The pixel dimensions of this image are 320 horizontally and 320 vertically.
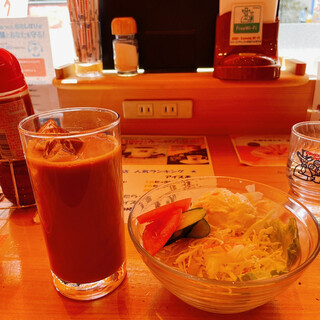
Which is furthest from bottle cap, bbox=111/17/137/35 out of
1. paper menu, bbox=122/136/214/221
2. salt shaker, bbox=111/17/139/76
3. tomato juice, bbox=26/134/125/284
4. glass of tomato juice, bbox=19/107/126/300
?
tomato juice, bbox=26/134/125/284

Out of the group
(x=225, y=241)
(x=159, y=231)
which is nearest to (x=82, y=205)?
(x=159, y=231)

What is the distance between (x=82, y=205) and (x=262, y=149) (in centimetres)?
87

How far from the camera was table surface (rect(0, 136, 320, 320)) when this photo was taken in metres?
0.51

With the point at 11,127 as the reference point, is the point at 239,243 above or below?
below

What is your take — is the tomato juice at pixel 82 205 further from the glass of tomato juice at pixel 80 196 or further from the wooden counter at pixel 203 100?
the wooden counter at pixel 203 100

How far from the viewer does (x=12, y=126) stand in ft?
2.33

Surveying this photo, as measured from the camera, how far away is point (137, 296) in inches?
21.6

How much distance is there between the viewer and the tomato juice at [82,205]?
48 centimetres

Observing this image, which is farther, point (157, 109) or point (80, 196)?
point (157, 109)

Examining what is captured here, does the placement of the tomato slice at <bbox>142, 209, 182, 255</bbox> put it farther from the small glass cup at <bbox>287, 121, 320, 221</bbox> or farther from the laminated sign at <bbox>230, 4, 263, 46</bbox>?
the laminated sign at <bbox>230, 4, 263, 46</bbox>

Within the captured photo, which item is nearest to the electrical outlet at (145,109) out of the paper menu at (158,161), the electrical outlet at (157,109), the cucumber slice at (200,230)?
the electrical outlet at (157,109)

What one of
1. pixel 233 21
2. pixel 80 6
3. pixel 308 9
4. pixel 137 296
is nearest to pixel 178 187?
pixel 137 296

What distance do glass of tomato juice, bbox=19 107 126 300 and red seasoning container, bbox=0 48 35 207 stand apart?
0.18 metres

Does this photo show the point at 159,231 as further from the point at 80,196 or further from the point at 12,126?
the point at 12,126
